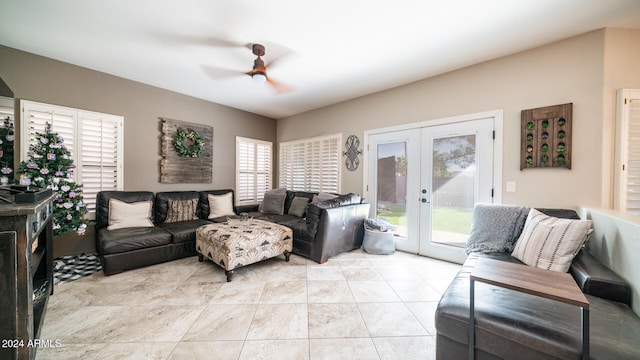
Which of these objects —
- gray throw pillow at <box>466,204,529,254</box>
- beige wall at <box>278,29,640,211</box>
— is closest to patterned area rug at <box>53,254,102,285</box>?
gray throw pillow at <box>466,204,529,254</box>

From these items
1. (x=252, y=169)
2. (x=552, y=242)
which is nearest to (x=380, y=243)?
(x=552, y=242)

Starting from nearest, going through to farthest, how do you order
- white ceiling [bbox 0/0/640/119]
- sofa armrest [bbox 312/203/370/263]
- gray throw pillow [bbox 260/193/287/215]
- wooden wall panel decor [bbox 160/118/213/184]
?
white ceiling [bbox 0/0/640/119] < sofa armrest [bbox 312/203/370/263] < wooden wall panel decor [bbox 160/118/213/184] < gray throw pillow [bbox 260/193/287/215]

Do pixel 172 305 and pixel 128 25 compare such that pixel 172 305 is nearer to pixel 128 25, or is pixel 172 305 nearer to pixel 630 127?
pixel 128 25

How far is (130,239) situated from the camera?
2.78 metres

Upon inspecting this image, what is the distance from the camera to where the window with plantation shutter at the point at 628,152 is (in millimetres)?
2143

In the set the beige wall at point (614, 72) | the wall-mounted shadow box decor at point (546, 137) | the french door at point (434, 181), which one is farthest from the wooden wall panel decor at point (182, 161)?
the beige wall at point (614, 72)

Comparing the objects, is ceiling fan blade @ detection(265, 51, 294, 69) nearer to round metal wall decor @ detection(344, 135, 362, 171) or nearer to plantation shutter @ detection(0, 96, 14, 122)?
round metal wall decor @ detection(344, 135, 362, 171)

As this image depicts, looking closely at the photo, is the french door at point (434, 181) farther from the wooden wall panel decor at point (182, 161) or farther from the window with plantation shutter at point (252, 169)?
the wooden wall panel decor at point (182, 161)

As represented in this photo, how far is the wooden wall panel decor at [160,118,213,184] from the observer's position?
3902mm

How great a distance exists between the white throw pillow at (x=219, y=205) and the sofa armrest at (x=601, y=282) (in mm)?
4455

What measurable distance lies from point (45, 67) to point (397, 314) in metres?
5.12

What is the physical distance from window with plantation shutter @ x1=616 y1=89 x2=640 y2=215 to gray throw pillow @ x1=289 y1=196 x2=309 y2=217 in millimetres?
3890

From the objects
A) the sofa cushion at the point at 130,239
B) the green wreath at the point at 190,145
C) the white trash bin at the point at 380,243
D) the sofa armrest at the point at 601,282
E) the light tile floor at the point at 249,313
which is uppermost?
the green wreath at the point at 190,145

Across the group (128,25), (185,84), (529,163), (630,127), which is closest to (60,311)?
(128,25)
